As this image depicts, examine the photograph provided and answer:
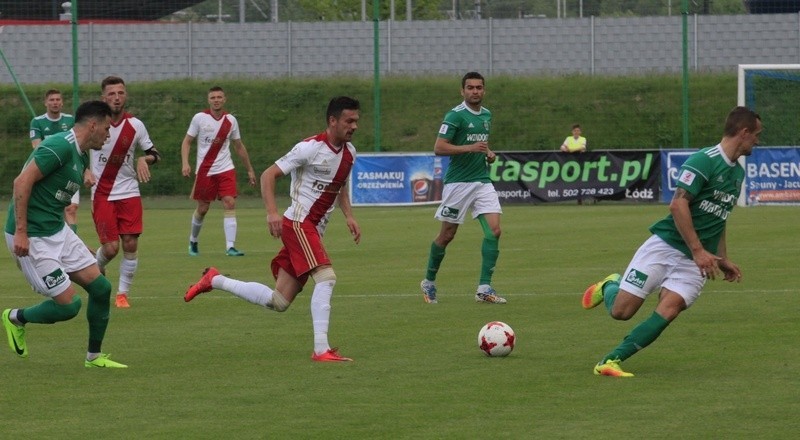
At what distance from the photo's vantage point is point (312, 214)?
1023 centimetres

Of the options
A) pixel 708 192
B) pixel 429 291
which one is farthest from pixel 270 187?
pixel 429 291

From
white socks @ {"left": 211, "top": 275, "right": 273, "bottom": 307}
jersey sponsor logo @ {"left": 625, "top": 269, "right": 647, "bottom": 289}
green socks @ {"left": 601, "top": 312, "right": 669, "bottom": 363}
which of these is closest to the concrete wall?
white socks @ {"left": 211, "top": 275, "right": 273, "bottom": 307}

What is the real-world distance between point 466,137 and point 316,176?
13.2 ft

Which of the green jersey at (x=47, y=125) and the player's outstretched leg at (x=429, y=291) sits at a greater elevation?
the green jersey at (x=47, y=125)

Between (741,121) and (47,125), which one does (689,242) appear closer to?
(741,121)

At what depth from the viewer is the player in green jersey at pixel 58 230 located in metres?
9.23

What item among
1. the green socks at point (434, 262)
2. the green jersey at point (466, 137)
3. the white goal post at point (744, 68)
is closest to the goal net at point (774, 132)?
the white goal post at point (744, 68)

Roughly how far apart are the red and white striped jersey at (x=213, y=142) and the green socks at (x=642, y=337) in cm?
1199

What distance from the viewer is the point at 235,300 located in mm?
14109

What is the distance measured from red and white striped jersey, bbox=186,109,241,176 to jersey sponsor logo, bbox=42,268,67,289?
10.7m

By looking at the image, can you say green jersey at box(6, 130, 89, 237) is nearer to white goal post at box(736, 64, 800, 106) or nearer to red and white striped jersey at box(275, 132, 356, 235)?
red and white striped jersey at box(275, 132, 356, 235)

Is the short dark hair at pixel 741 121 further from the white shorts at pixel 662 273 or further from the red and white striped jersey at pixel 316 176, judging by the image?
the red and white striped jersey at pixel 316 176

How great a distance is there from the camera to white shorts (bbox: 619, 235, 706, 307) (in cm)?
898

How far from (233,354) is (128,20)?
2583 cm
